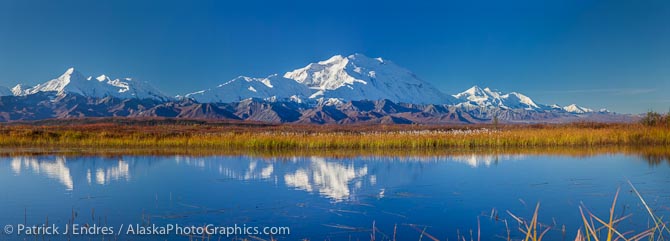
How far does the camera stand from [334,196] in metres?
10.6

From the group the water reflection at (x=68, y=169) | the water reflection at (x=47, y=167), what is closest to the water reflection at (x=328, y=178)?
the water reflection at (x=68, y=169)

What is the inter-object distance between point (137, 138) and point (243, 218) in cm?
2504

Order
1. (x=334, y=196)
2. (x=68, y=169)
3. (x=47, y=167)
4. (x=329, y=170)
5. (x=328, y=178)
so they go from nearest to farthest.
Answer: (x=334, y=196), (x=328, y=178), (x=329, y=170), (x=68, y=169), (x=47, y=167)

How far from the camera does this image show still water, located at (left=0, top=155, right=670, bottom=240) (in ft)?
25.8

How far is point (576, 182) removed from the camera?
12.3m

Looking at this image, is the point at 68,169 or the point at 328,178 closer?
the point at 328,178

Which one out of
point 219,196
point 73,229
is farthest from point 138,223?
point 219,196

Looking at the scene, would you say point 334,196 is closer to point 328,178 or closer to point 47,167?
point 328,178

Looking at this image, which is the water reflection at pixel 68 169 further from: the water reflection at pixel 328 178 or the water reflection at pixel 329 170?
the water reflection at pixel 328 178

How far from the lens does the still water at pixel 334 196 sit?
7852 millimetres

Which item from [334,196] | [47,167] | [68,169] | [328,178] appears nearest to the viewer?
[334,196]

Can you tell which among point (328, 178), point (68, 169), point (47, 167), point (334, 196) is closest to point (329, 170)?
point (328, 178)

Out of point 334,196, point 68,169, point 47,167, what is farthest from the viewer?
point 47,167

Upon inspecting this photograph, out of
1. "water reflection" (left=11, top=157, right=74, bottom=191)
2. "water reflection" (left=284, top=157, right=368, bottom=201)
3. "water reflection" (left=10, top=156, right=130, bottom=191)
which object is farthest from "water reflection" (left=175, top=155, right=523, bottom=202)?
"water reflection" (left=11, top=157, right=74, bottom=191)
